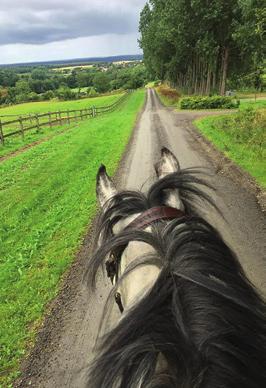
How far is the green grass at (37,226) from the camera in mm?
4836

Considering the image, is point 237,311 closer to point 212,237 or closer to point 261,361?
point 261,361

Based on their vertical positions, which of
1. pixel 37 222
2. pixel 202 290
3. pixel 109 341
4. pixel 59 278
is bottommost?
pixel 37 222

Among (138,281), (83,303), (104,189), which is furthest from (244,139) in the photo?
(138,281)

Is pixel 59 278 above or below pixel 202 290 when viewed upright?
below

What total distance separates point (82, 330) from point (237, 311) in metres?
3.46

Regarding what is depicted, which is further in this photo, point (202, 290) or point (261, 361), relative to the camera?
point (202, 290)

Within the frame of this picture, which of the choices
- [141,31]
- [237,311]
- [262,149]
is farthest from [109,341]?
[141,31]

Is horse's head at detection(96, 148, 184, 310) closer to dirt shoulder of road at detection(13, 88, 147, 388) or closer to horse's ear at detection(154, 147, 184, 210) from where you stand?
horse's ear at detection(154, 147, 184, 210)

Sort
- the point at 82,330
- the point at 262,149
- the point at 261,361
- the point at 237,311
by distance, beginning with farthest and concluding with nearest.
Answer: the point at 262,149, the point at 82,330, the point at 237,311, the point at 261,361

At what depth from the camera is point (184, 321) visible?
1.28m

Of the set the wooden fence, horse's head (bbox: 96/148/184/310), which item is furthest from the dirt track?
the wooden fence

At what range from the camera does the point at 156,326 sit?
4.32 feet

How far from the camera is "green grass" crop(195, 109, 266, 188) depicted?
37.1 feet

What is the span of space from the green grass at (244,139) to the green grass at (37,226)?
13.1ft
